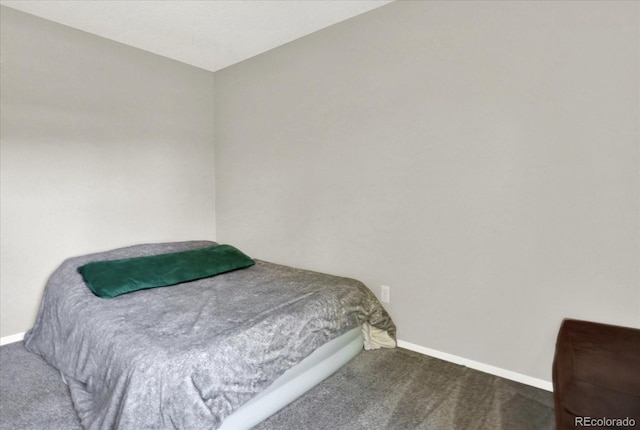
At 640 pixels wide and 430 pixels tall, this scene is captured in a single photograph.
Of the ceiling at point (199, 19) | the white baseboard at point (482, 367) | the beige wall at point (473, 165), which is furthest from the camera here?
the ceiling at point (199, 19)

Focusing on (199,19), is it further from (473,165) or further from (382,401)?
(382,401)

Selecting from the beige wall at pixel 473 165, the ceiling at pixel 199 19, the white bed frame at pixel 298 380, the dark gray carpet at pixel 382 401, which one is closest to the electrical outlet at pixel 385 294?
the beige wall at pixel 473 165

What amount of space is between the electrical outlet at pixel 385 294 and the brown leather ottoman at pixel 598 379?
1143mm

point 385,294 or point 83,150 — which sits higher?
point 83,150

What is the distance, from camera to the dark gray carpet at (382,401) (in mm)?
1659

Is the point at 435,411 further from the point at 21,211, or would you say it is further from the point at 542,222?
the point at 21,211

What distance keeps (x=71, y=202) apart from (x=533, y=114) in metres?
3.33

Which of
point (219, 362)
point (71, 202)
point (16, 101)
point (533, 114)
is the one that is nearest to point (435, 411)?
point (219, 362)

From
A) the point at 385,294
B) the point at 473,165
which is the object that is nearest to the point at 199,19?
the point at 473,165

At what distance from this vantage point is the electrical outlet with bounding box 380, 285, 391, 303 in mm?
2477

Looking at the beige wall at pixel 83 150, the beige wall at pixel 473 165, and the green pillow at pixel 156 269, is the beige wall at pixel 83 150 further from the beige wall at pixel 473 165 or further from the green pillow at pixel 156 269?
the beige wall at pixel 473 165

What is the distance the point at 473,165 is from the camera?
6.85 feet

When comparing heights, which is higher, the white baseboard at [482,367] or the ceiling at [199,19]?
the ceiling at [199,19]

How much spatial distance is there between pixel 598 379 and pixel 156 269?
101 inches
